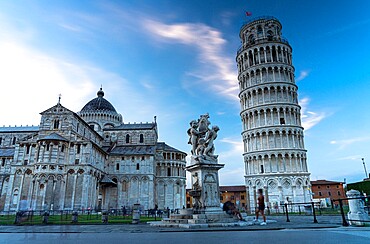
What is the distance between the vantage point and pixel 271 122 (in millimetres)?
44312

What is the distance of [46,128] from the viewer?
45.0m

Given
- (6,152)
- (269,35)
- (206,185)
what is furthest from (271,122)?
(6,152)

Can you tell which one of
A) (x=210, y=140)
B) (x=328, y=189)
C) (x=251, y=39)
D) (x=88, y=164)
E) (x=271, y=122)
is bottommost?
(x=328, y=189)

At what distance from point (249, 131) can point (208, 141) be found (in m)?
32.2

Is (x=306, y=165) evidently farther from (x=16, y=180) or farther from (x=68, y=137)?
(x=16, y=180)

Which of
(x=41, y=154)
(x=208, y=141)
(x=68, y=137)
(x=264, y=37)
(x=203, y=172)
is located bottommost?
(x=203, y=172)

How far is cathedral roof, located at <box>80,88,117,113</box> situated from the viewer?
68.2 m

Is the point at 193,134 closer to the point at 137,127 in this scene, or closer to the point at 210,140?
the point at 210,140

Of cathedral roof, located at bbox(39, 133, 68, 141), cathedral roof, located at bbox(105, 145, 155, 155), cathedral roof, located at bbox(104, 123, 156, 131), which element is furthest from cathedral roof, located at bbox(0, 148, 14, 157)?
cathedral roof, located at bbox(104, 123, 156, 131)

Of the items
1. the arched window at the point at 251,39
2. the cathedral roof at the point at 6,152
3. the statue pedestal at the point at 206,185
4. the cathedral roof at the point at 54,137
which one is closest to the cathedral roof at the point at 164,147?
the cathedral roof at the point at 54,137

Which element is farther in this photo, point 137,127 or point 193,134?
point 137,127

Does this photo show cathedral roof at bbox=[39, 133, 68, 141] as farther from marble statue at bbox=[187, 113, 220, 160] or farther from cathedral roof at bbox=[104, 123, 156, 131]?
marble statue at bbox=[187, 113, 220, 160]

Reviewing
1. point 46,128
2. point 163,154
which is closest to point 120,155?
point 163,154

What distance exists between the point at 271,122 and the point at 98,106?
44.7 metres
